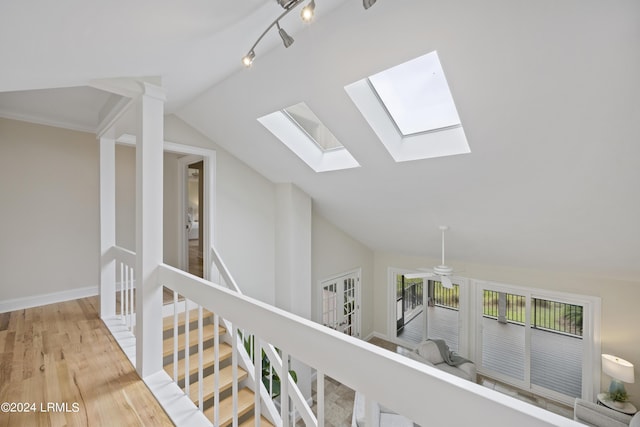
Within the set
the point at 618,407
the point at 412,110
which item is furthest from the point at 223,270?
the point at 618,407

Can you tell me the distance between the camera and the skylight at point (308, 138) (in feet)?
10.1

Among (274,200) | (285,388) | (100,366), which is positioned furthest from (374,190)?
(100,366)

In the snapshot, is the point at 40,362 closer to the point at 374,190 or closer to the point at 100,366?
the point at 100,366

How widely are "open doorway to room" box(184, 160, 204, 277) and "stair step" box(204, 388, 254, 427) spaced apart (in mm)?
2288

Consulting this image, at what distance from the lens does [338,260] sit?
5.56 metres

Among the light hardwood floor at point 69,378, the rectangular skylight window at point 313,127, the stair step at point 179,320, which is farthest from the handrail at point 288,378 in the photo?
the rectangular skylight window at point 313,127

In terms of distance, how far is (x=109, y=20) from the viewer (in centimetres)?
108

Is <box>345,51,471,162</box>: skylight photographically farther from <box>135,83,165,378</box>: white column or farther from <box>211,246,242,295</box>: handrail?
<box>211,246,242,295</box>: handrail

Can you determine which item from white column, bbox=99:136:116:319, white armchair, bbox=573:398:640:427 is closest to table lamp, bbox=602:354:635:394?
white armchair, bbox=573:398:640:427

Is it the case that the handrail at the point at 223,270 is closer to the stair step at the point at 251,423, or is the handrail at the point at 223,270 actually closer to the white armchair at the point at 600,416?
the stair step at the point at 251,423

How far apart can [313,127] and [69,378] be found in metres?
3.11

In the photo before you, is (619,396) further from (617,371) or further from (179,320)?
(179,320)

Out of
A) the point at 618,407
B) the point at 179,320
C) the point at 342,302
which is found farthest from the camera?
the point at 342,302

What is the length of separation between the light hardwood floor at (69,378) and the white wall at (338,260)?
3.19 meters
